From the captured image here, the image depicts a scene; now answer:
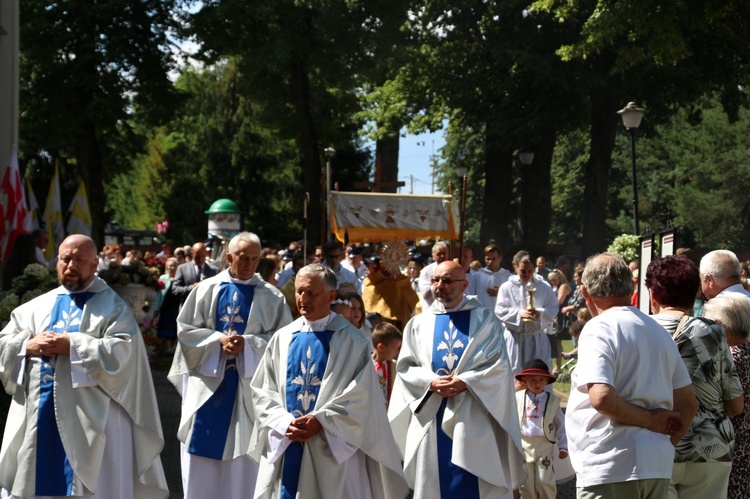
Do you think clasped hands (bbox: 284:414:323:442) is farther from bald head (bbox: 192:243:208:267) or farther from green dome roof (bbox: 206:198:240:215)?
green dome roof (bbox: 206:198:240:215)

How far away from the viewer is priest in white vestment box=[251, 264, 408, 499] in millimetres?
6051

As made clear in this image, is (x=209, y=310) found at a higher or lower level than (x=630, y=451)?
higher

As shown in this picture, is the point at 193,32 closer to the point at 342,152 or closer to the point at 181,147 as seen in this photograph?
the point at 342,152

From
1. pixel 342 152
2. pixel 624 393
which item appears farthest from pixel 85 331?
pixel 342 152

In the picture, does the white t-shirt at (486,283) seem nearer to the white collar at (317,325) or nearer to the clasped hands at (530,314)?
the clasped hands at (530,314)

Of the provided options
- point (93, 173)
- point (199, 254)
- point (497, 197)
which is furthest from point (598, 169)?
point (199, 254)

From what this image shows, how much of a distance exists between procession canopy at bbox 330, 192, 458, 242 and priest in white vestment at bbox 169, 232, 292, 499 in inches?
339

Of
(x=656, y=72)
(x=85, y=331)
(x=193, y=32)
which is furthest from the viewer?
(x=193, y=32)

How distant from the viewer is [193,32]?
3061cm

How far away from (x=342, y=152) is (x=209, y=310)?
40365 mm

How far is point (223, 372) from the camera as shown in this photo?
774 centimetres

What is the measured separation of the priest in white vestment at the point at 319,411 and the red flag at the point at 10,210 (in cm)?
785

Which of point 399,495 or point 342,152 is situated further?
point 342,152

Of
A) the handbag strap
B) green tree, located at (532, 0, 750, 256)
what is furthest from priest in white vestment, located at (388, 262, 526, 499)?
green tree, located at (532, 0, 750, 256)
